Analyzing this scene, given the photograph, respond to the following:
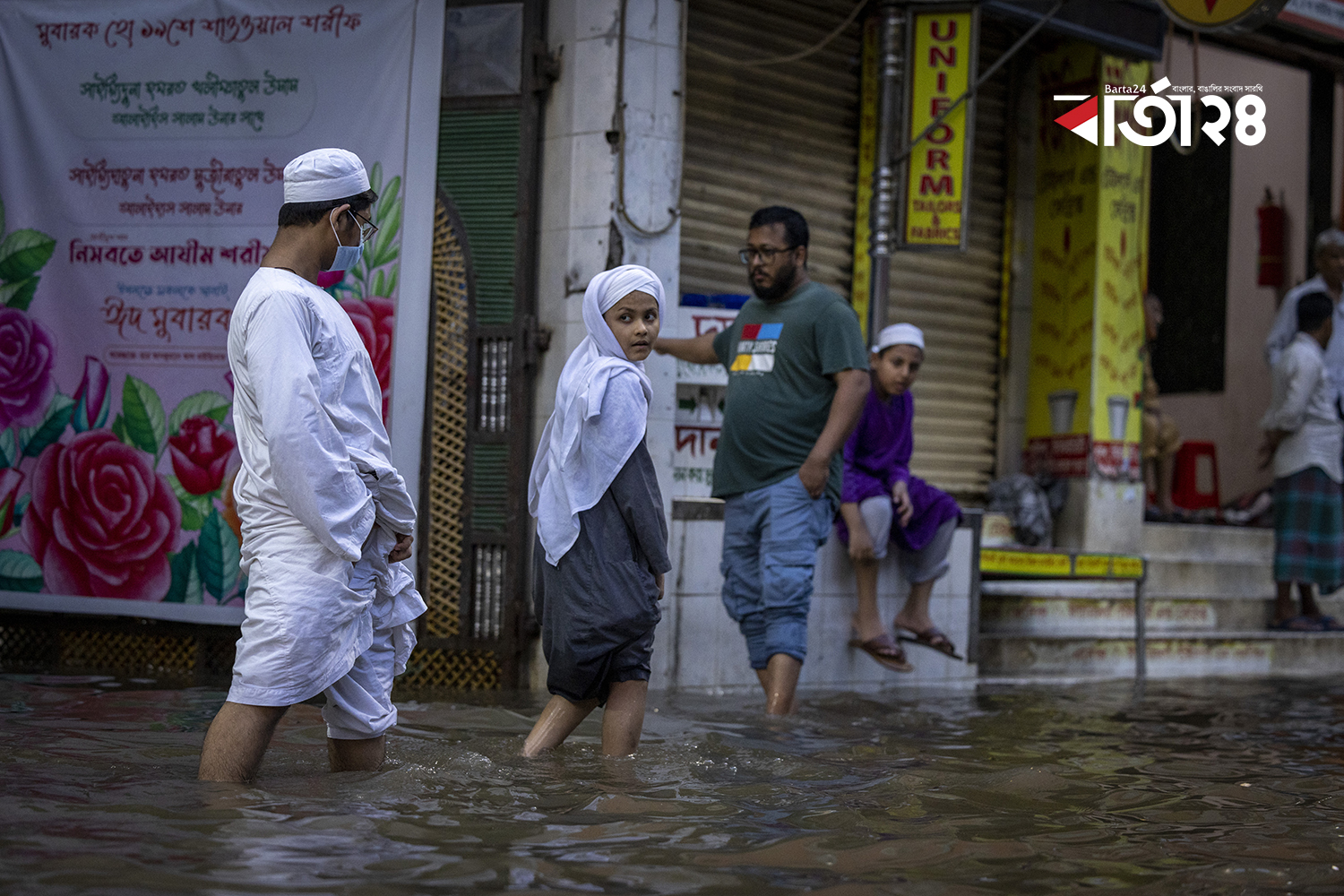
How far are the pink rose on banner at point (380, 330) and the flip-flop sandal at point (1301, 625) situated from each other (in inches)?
259

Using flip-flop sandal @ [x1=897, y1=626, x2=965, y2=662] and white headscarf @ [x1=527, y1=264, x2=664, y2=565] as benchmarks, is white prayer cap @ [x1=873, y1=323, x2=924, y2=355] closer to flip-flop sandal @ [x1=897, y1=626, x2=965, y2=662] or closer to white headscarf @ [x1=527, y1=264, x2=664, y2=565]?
flip-flop sandal @ [x1=897, y1=626, x2=965, y2=662]

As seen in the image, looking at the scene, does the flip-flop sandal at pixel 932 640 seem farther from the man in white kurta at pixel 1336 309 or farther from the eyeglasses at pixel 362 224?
the eyeglasses at pixel 362 224

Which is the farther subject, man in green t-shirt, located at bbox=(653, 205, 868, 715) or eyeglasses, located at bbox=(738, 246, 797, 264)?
eyeglasses, located at bbox=(738, 246, 797, 264)

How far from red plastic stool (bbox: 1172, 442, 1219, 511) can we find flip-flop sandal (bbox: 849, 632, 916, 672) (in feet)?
17.9

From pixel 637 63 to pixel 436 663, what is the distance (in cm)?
312

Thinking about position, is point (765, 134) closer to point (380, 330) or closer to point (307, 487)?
point (380, 330)

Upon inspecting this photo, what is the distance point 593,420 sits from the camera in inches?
166

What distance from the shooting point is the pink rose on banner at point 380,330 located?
261 inches

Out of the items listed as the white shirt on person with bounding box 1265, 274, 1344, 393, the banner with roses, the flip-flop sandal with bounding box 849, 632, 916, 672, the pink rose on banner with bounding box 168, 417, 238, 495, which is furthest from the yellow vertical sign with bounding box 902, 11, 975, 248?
the pink rose on banner with bounding box 168, 417, 238, 495

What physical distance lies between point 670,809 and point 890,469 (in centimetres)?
383

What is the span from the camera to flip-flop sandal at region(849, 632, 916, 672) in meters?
7.19

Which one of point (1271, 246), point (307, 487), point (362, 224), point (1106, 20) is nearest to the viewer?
point (307, 487)

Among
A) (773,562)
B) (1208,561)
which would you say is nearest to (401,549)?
(773,562)

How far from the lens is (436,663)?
6.81 m
